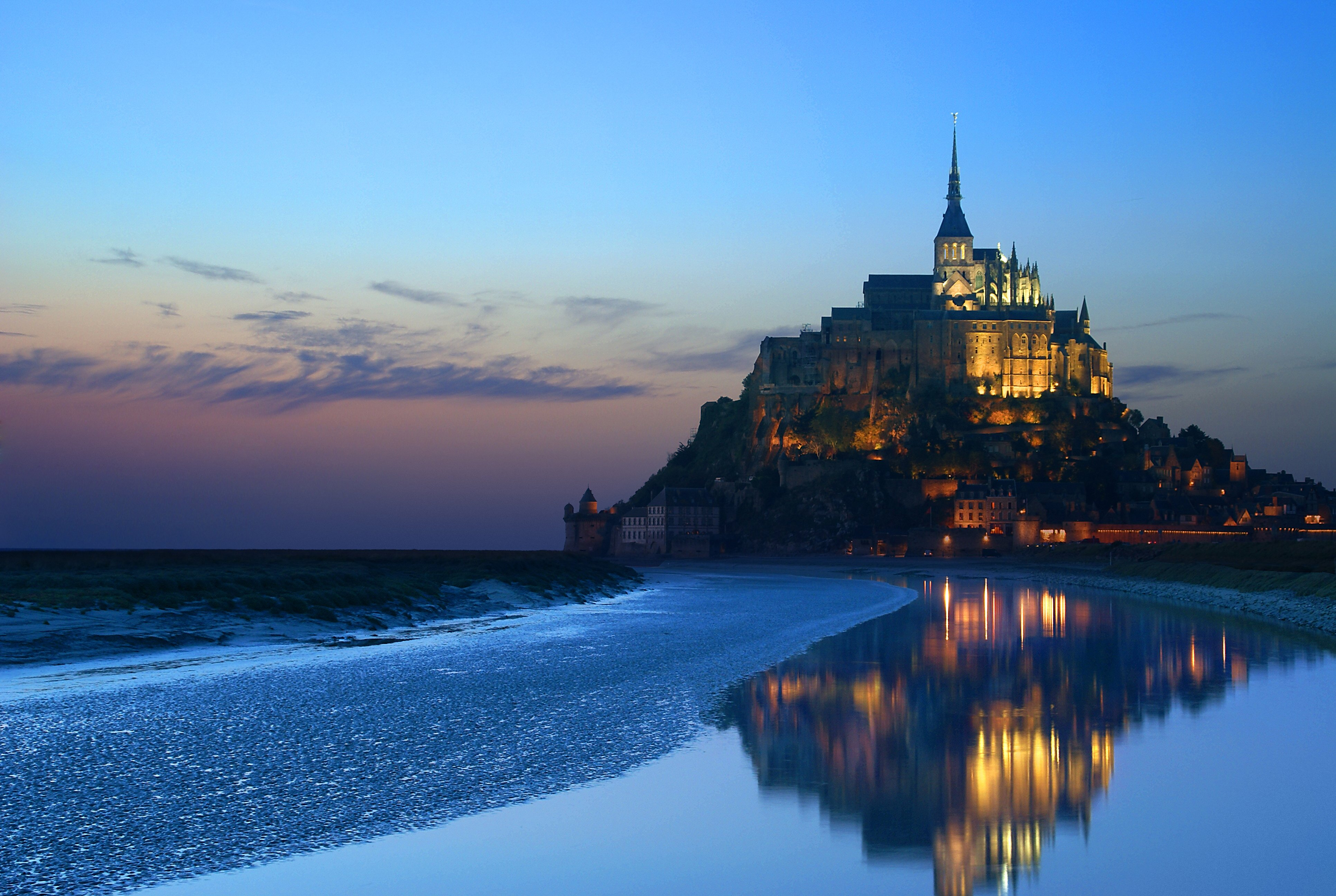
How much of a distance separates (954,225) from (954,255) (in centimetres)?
388

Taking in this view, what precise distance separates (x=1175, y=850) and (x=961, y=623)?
22.9 metres

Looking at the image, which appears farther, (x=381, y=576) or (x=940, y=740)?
(x=381, y=576)

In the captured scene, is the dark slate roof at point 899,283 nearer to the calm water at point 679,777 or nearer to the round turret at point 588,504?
the round turret at point 588,504

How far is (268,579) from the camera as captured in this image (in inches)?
1278

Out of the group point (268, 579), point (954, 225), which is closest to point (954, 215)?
point (954, 225)

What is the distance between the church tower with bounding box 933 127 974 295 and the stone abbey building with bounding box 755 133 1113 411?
0.36ft

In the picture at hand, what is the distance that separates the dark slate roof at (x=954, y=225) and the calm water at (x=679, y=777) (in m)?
100

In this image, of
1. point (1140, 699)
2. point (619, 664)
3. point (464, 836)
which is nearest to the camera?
point (464, 836)

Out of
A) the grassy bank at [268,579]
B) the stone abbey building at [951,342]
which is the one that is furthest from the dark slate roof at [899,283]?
the grassy bank at [268,579]

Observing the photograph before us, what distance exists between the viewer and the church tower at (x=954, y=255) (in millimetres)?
114000

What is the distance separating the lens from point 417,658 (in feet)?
72.9

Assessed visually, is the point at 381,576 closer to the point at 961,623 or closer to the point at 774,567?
the point at 961,623

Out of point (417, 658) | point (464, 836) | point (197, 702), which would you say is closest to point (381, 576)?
point (417, 658)

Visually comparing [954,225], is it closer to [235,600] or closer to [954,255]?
[954,255]
